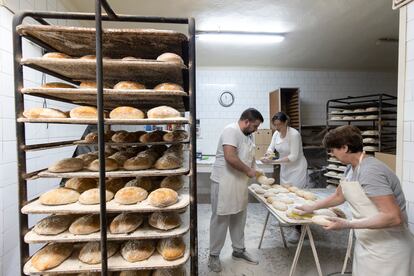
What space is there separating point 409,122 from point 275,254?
186cm

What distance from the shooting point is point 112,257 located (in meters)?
1.22

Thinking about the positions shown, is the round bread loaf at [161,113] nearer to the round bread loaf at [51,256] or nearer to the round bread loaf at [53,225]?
the round bread loaf at [53,225]

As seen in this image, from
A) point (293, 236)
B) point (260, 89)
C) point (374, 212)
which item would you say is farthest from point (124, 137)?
point (260, 89)

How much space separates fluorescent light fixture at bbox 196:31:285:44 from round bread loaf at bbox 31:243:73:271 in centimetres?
273

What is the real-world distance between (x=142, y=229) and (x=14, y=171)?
1173 mm

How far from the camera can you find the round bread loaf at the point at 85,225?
1.15 m

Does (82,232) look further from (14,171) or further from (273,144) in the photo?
(273,144)

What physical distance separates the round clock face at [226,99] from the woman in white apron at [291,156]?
1765mm

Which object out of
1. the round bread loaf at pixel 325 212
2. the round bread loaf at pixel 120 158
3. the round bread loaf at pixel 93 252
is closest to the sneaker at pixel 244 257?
the round bread loaf at pixel 325 212

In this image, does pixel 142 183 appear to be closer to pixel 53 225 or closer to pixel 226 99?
pixel 53 225

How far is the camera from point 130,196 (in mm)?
1166

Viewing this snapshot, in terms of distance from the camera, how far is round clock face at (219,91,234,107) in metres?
4.75

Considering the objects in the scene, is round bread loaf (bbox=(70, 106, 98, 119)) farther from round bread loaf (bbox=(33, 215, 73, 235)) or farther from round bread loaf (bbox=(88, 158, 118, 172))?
round bread loaf (bbox=(33, 215, 73, 235))

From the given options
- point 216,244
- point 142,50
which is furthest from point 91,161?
point 216,244
